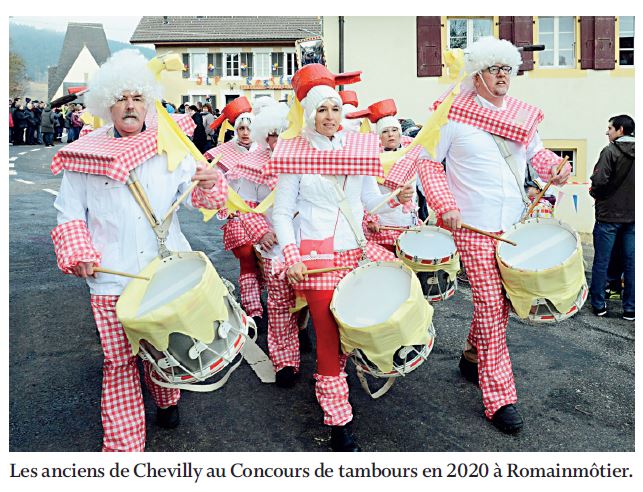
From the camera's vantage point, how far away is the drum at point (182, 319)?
3.07 metres

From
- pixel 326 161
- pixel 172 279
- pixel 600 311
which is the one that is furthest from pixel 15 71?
pixel 172 279

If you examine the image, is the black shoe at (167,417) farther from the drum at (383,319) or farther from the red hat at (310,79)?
the red hat at (310,79)

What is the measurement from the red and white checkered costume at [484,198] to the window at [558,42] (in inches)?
417

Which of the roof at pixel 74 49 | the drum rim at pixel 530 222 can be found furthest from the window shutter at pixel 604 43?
the roof at pixel 74 49

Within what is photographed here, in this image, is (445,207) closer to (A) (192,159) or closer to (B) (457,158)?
(B) (457,158)

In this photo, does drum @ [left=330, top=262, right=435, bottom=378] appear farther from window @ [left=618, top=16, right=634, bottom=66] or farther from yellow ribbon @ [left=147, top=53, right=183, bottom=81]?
window @ [left=618, top=16, right=634, bottom=66]

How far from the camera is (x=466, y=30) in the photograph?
1402cm

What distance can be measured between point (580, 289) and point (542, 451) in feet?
2.77

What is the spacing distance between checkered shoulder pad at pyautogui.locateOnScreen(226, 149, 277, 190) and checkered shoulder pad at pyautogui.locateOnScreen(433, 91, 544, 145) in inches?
68.9

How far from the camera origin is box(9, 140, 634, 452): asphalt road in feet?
12.6

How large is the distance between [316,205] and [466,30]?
11.3 meters

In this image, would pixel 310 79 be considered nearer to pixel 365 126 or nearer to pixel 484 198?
pixel 484 198

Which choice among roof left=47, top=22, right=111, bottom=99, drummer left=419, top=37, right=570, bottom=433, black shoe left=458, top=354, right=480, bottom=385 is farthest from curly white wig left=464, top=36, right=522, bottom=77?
roof left=47, top=22, right=111, bottom=99

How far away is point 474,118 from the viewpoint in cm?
419
